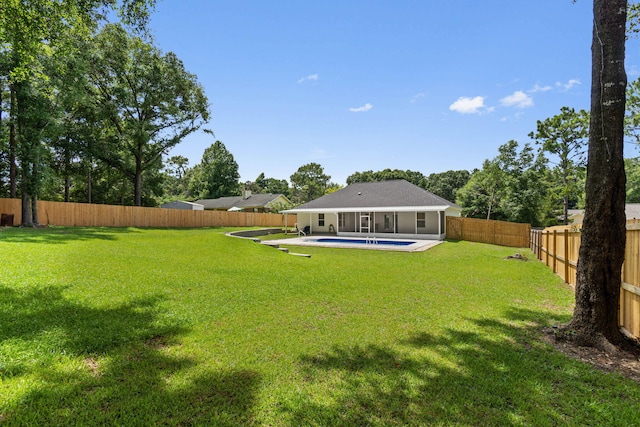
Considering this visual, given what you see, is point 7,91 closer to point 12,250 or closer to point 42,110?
point 42,110

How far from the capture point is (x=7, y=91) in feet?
55.9

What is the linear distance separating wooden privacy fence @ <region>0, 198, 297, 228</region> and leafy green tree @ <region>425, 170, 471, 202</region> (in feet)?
134

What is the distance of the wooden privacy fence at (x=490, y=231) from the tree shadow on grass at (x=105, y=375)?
19600 mm

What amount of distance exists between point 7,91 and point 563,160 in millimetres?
42513

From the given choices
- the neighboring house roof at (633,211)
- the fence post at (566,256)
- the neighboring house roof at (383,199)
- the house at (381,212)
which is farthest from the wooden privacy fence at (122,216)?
the neighboring house roof at (633,211)

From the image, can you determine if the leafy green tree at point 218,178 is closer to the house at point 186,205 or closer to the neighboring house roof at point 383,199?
the house at point 186,205

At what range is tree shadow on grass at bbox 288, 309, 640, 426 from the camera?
2.49 metres

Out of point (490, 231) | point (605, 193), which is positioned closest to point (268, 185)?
point (490, 231)

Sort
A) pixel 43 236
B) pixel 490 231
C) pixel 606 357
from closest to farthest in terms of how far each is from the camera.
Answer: pixel 606 357
pixel 43 236
pixel 490 231

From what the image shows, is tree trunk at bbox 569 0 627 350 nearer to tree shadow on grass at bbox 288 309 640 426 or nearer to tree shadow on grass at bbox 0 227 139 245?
tree shadow on grass at bbox 288 309 640 426

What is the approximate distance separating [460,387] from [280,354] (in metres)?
2.04

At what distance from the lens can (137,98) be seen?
1040 inches

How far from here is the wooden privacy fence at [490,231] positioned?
58.5ft

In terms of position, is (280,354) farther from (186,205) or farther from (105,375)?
(186,205)
